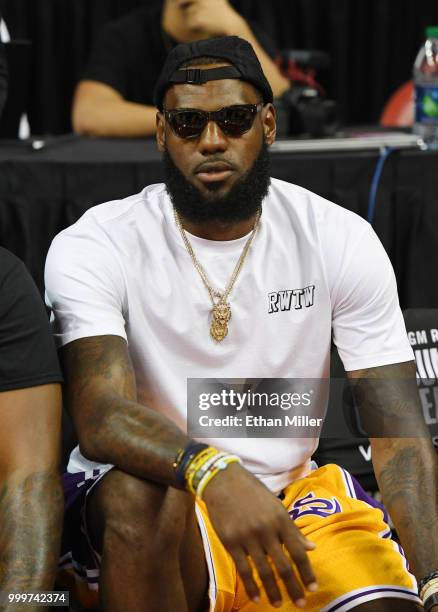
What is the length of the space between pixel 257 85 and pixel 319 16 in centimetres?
333

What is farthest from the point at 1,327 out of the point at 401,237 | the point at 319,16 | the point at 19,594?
the point at 319,16

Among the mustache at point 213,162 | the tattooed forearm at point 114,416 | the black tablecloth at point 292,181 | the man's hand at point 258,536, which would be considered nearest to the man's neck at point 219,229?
the mustache at point 213,162

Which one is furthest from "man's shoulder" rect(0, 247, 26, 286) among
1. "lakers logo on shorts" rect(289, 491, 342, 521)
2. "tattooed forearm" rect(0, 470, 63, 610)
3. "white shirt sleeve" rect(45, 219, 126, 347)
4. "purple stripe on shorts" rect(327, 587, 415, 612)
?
"purple stripe on shorts" rect(327, 587, 415, 612)

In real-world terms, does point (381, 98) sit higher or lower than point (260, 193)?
lower

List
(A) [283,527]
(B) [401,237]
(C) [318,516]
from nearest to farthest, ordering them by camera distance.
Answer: (A) [283,527]
(C) [318,516]
(B) [401,237]

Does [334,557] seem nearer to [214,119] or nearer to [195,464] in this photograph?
[195,464]

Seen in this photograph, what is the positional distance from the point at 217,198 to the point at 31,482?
69 cm

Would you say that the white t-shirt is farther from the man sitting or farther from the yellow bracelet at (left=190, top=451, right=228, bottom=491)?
the yellow bracelet at (left=190, top=451, right=228, bottom=491)

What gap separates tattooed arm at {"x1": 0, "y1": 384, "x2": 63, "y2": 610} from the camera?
1.90m

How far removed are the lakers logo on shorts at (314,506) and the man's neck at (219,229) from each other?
0.55m

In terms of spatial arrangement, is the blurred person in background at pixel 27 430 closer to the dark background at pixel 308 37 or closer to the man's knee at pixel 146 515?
the man's knee at pixel 146 515

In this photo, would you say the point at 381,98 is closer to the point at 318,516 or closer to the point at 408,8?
the point at 408,8

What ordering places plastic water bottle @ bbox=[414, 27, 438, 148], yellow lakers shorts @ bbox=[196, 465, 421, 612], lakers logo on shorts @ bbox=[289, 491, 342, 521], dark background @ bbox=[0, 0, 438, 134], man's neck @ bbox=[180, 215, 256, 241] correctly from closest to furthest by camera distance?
1. yellow lakers shorts @ bbox=[196, 465, 421, 612]
2. lakers logo on shorts @ bbox=[289, 491, 342, 521]
3. man's neck @ bbox=[180, 215, 256, 241]
4. plastic water bottle @ bbox=[414, 27, 438, 148]
5. dark background @ bbox=[0, 0, 438, 134]

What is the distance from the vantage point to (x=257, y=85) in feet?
7.39
